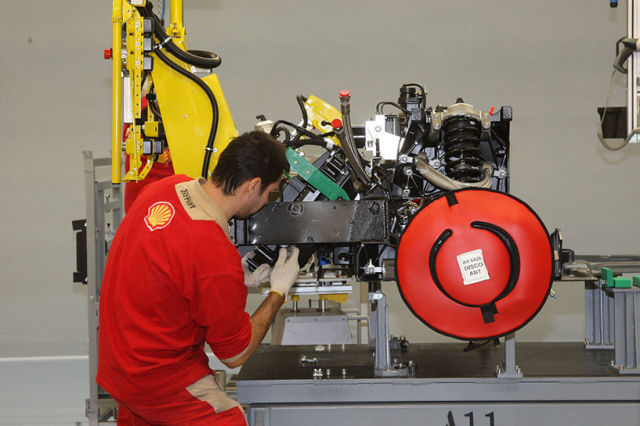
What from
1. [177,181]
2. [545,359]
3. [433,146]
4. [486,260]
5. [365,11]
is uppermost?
[365,11]

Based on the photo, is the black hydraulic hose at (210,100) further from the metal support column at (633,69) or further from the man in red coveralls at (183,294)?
the metal support column at (633,69)

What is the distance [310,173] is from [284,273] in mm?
370

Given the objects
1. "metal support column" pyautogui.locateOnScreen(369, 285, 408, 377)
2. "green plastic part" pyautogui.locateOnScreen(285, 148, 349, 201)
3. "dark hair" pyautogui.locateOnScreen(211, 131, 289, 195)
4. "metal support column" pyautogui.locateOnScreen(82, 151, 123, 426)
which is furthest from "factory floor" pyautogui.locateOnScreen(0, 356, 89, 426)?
"dark hair" pyautogui.locateOnScreen(211, 131, 289, 195)

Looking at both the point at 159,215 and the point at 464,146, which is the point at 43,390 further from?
the point at 464,146

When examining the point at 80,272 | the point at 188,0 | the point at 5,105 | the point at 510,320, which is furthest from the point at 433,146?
the point at 5,105

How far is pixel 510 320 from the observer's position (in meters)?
2.18

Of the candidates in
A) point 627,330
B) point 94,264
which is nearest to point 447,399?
point 627,330

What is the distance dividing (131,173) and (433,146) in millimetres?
1113

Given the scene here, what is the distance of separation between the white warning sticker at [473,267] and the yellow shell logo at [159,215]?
93cm

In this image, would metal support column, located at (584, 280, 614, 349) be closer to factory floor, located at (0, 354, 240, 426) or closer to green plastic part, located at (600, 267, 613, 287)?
green plastic part, located at (600, 267, 613, 287)

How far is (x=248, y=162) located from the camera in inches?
76.2

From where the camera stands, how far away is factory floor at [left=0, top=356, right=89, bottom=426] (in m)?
4.22

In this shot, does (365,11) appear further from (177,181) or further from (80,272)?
(177,181)

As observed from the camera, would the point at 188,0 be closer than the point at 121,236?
No
